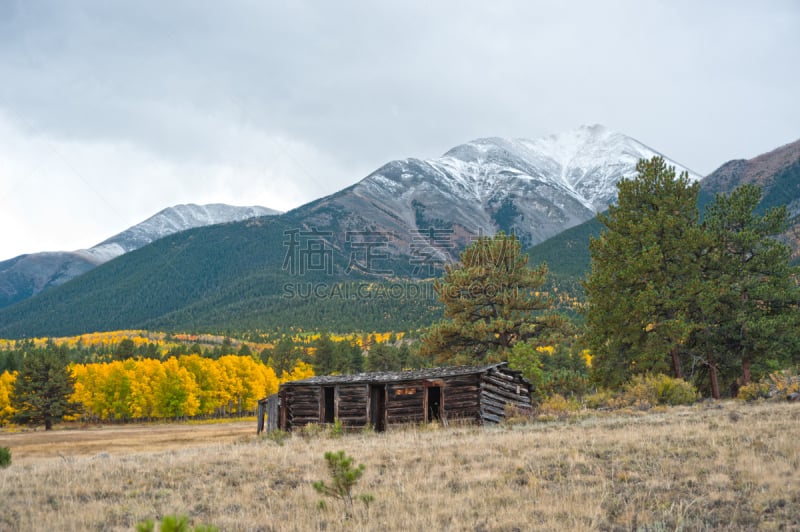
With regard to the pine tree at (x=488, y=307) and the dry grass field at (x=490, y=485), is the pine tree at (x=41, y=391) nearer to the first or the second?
the pine tree at (x=488, y=307)

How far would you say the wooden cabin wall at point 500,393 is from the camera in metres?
25.0

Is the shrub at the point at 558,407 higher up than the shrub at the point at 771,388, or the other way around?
the shrub at the point at 771,388

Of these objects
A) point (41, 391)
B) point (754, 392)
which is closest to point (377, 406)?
point (754, 392)

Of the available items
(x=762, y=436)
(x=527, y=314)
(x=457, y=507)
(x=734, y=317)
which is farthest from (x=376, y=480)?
(x=527, y=314)

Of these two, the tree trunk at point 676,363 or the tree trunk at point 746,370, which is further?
the tree trunk at point 676,363

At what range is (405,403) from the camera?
2608 cm

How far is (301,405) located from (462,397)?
8173mm

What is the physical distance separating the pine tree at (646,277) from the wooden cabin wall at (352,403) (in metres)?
11.0

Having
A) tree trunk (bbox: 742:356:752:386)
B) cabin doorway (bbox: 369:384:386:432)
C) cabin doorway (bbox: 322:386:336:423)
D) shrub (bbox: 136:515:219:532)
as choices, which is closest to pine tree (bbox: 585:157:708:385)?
tree trunk (bbox: 742:356:752:386)

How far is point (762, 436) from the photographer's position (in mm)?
12188

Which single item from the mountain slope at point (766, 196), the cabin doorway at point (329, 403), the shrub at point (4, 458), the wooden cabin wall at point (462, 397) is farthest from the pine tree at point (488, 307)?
the mountain slope at point (766, 196)

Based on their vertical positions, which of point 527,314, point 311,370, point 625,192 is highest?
point 625,192

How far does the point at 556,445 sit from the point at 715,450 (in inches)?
141

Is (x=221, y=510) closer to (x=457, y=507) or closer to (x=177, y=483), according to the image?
(x=177, y=483)
